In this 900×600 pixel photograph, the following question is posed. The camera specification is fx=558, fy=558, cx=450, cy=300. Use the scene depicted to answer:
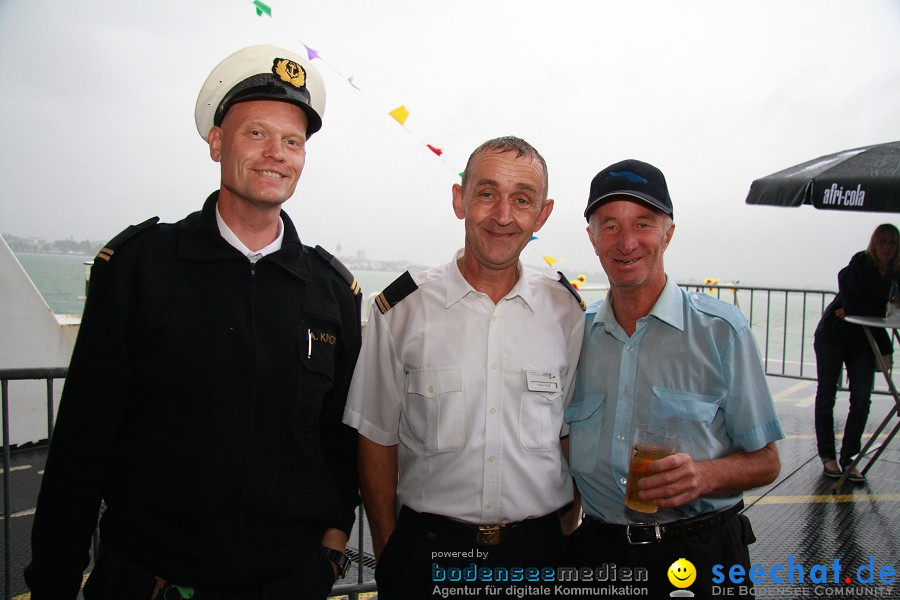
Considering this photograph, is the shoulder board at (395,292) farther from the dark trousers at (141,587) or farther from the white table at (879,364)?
the white table at (879,364)

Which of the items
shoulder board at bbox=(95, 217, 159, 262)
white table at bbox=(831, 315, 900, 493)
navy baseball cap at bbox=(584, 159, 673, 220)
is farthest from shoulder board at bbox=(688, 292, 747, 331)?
white table at bbox=(831, 315, 900, 493)

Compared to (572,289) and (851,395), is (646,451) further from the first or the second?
(851,395)

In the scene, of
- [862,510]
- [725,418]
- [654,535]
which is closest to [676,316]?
[725,418]

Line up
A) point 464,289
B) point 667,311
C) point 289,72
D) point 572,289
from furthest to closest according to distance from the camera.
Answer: point 572,289 < point 464,289 < point 667,311 < point 289,72

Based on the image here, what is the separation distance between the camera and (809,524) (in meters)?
3.74

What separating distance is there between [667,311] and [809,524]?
2.96 m

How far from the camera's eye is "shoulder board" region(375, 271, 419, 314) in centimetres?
192

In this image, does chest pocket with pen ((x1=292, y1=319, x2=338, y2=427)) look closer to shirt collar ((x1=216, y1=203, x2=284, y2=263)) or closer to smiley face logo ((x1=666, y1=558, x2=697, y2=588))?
shirt collar ((x1=216, y1=203, x2=284, y2=263))

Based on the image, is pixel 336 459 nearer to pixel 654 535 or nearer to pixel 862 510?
pixel 654 535

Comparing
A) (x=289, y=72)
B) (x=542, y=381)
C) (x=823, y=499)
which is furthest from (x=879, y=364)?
(x=289, y=72)

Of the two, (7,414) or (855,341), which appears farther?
(855,341)

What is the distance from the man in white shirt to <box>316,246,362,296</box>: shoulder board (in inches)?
5.0

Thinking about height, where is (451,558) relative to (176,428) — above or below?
below

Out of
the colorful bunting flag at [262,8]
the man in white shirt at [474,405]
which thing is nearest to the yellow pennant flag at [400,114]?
the colorful bunting flag at [262,8]
